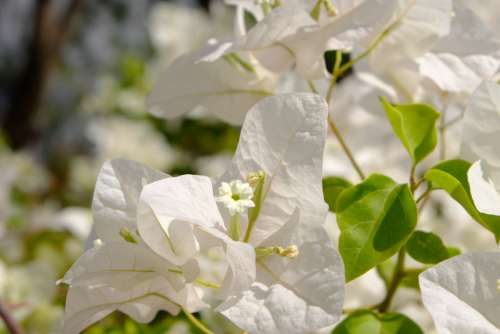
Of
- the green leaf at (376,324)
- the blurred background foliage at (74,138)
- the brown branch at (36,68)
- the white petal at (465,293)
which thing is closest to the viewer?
the white petal at (465,293)

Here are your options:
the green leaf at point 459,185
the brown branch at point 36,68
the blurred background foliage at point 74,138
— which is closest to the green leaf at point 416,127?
the green leaf at point 459,185

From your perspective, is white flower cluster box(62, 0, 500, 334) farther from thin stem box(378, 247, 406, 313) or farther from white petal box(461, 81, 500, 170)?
thin stem box(378, 247, 406, 313)

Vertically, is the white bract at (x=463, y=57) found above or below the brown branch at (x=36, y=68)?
above

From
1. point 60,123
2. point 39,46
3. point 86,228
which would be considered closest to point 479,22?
point 86,228

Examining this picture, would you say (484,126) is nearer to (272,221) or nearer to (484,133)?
(484,133)

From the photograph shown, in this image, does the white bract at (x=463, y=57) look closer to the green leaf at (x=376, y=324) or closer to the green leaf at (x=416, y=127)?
the green leaf at (x=416, y=127)

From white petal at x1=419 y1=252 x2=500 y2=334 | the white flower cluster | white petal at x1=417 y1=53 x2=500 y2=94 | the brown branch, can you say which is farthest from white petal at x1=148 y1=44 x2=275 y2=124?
the brown branch
